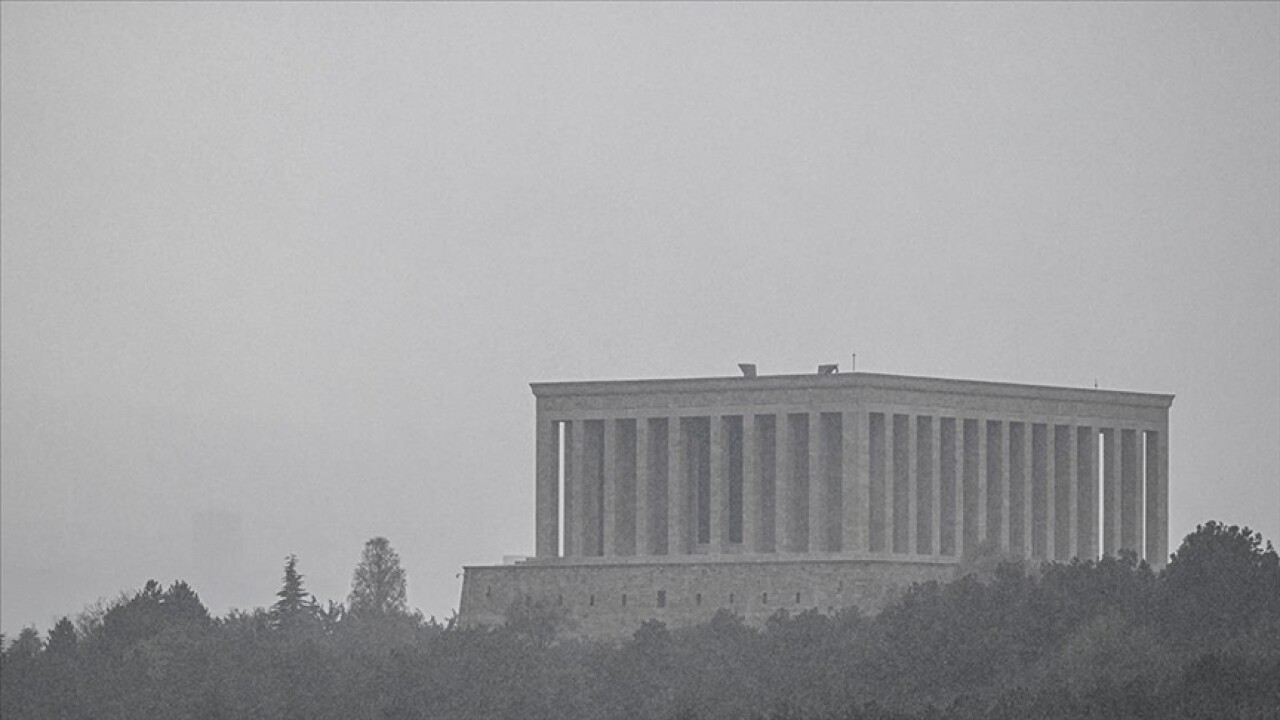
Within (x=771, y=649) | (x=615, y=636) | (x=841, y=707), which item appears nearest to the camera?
(x=841, y=707)

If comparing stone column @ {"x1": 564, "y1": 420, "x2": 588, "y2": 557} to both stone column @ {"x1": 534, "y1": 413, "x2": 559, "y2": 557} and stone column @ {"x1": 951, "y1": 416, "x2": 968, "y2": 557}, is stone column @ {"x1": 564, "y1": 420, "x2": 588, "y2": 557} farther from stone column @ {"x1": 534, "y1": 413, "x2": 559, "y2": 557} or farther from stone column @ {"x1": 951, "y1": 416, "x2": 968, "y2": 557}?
stone column @ {"x1": 951, "y1": 416, "x2": 968, "y2": 557}

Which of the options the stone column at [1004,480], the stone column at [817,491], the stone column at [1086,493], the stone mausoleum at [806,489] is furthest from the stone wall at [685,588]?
the stone column at [1086,493]

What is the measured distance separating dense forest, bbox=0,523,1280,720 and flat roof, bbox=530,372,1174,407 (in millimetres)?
9498

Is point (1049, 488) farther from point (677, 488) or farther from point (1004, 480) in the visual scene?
point (677, 488)

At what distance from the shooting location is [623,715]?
13812cm

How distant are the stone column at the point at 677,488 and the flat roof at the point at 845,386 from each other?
1.64 m

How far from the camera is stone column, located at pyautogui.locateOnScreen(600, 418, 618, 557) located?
167875 mm

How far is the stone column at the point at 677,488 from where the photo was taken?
166500 mm

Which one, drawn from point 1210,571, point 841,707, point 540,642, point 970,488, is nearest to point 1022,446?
point 970,488

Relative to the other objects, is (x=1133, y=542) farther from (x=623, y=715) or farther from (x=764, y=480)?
(x=623, y=715)

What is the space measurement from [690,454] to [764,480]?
10.5 feet

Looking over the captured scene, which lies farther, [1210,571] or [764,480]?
[764,480]

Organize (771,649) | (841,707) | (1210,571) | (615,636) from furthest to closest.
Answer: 1. (615,636)
2. (771,649)
3. (1210,571)
4. (841,707)

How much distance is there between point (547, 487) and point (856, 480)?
45.3 feet
